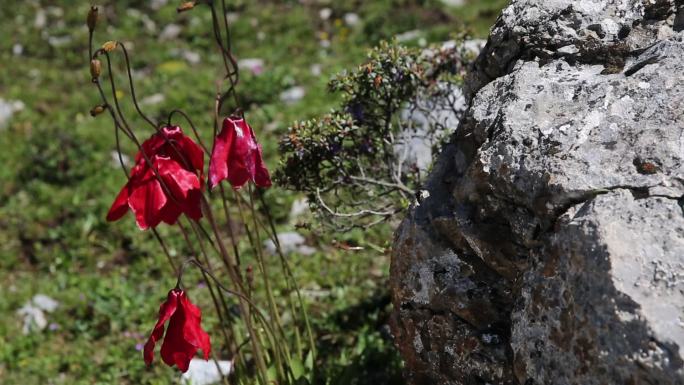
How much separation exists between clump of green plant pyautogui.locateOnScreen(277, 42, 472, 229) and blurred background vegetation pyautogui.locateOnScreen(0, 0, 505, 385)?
19 centimetres

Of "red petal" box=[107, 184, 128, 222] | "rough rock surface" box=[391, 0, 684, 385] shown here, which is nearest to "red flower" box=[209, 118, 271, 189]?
"red petal" box=[107, 184, 128, 222]

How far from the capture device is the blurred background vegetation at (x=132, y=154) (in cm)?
507

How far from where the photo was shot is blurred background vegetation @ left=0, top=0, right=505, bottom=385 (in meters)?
5.07

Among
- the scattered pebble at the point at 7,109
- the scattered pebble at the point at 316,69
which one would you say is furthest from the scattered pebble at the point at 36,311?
the scattered pebble at the point at 316,69

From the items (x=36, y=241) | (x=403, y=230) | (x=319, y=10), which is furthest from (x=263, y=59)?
(x=403, y=230)

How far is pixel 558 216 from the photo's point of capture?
236 centimetres

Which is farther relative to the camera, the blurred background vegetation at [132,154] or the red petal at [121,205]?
the blurred background vegetation at [132,154]

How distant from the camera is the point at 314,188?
4.06 m

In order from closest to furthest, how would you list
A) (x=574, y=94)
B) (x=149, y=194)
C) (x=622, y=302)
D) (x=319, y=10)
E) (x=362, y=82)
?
Result: (x=622, y=302) < (x=574, y=94) < (x=149, y=194) < (x=362, y=82) < (x=319, y=10)

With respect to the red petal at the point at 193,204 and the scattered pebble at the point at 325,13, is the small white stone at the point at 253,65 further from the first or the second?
the red petal at the point at 193,204

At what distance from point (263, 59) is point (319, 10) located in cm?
168

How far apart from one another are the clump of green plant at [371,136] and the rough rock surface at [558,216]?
31.6 inches

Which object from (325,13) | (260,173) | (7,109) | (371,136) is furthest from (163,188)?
(325,13)

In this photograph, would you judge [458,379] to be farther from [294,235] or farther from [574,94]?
[294,235]
